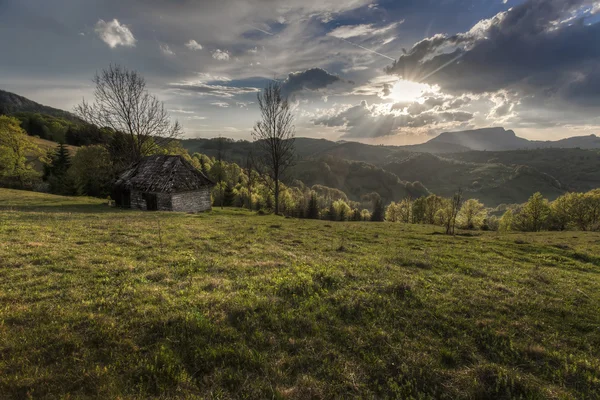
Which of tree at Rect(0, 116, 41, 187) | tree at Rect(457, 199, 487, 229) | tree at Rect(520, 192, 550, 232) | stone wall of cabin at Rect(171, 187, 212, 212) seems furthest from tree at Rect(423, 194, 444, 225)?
tree at Rect(0, 116, 41, 187)

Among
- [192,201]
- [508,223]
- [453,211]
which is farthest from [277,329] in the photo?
[508,223]

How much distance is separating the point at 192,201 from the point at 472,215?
72031 millimetres

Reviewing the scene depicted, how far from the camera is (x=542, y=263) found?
1638cm

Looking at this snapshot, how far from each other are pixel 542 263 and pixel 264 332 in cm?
1945

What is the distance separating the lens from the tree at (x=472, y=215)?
66.9 m

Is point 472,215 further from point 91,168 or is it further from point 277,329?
point 91,168

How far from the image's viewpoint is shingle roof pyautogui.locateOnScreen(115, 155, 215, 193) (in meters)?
32.7

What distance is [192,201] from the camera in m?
35.8

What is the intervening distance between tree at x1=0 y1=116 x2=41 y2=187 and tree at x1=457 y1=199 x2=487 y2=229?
97770 millimetres

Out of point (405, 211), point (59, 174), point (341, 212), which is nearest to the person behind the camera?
point (59, 174)

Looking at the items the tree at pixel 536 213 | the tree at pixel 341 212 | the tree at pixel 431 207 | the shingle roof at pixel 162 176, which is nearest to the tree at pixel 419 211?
the tree at pixel 431 207

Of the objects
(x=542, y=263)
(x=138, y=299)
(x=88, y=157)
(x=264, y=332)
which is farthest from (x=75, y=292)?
(x=88, y=157)

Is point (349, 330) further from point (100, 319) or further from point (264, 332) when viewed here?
point (100, 319)

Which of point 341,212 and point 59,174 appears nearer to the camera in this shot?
point 59,174
